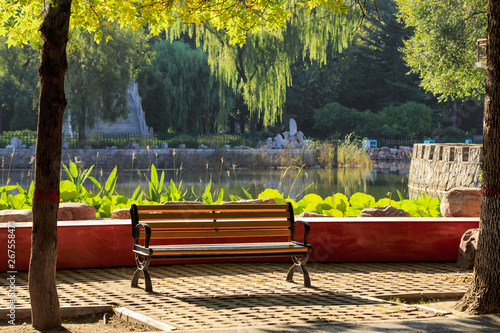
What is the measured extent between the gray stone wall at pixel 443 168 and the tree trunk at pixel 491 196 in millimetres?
14709

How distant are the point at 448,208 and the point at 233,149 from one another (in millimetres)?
22272

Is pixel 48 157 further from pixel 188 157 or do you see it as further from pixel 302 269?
pixel 188 157

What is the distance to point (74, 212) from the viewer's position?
7.07 meters

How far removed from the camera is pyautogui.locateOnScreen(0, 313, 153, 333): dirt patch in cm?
400

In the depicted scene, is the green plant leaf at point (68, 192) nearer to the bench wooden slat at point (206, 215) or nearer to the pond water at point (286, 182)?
the bench wooden slat at point (206, 215)

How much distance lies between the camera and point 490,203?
171 inches

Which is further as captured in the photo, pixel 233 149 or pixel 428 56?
pixel 233 149

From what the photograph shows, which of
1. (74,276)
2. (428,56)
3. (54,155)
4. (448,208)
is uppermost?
(428,56)

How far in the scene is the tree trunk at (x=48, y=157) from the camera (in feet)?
12.9

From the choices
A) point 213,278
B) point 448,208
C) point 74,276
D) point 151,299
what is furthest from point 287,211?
point 448,208

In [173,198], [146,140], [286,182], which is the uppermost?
[146,140]

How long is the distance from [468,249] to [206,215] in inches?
98.3

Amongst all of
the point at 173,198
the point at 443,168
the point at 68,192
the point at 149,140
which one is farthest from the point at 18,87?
the point at 173,198

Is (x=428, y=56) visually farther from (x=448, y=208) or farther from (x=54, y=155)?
(x=54, y=155)
